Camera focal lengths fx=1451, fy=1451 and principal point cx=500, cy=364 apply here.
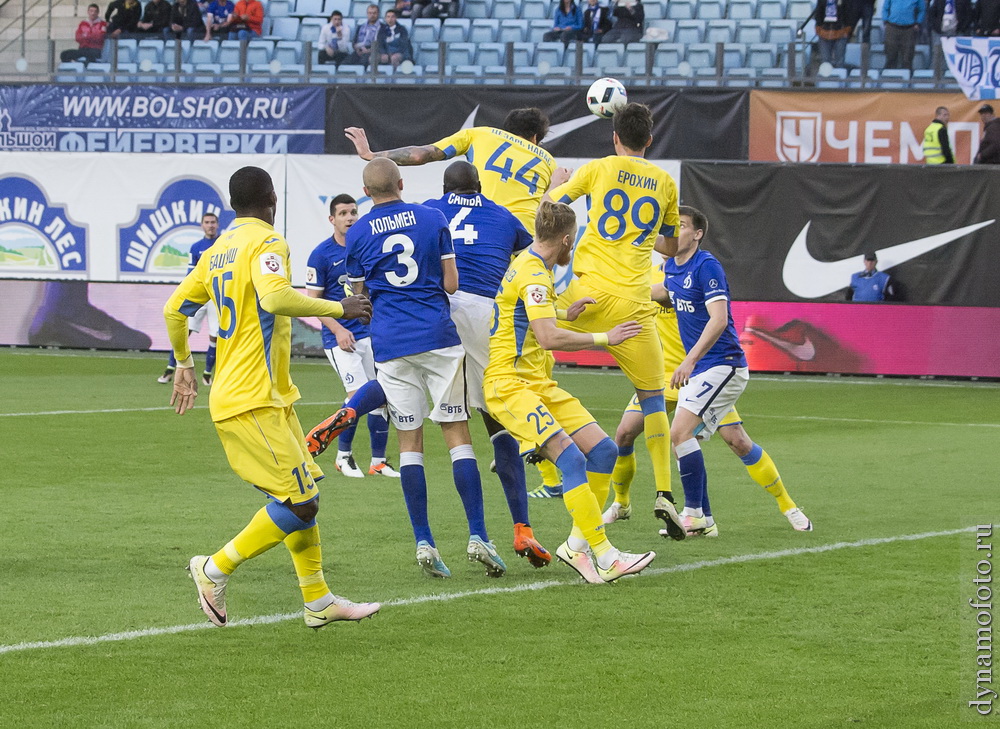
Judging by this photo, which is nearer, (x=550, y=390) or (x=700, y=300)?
(x=550, y=390)

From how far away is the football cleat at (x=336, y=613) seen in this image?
20.0 feet

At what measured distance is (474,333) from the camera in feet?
26.0

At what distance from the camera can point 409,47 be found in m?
23.7

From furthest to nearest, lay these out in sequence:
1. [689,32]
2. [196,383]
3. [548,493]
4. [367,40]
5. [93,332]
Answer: [689,32]
[367,40]
[93,332]
[548,493]
[196,383]

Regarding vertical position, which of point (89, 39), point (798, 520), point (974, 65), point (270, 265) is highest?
point (89, 39)

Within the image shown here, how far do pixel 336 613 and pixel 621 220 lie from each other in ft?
11.1

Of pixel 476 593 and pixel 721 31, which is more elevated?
pixel 721 31

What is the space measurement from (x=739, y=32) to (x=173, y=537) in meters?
17.9

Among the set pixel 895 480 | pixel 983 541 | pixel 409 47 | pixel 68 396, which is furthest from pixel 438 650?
pixel 409 47

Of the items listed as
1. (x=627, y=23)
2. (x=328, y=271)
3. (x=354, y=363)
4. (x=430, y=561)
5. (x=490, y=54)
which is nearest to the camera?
(x=430, y=561)

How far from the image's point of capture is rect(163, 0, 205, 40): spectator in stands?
2544 centimetres

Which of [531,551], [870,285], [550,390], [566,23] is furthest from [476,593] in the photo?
[566,23]

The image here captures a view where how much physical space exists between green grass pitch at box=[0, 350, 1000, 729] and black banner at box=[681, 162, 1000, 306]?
875cm

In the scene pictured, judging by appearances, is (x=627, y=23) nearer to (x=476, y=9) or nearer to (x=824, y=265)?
(x=476, y=9)
